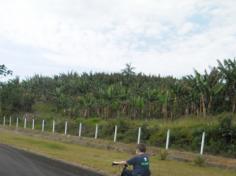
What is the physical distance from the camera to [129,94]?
174ft

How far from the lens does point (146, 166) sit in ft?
37.0

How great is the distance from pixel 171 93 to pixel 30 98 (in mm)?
34575

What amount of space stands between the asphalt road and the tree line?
59.9ft

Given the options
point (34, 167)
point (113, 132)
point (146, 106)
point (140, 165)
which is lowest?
point (34, 167)

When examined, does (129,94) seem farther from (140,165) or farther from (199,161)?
(140,165)

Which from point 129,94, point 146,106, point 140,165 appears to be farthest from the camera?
point 129,94

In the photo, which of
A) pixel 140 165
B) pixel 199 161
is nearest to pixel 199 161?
pixel 199 161

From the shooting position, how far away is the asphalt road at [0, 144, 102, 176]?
55.0 feet

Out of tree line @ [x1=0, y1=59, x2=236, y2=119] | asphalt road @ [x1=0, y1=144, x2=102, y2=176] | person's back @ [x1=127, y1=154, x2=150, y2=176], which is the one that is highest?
tree line @ [x1=0, y1=59, x2=236, y2=119]

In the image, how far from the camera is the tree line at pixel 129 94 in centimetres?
3725

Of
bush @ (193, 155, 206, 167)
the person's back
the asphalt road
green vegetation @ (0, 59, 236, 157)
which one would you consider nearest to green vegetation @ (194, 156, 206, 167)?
bush @ (193, 155, 206, 167)

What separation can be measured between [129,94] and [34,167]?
3486 centimetres

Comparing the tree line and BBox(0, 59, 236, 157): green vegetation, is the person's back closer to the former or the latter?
BBox(0, 59, 236, 157): green vegetation

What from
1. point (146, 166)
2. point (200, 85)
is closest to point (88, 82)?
point (200, 85)
